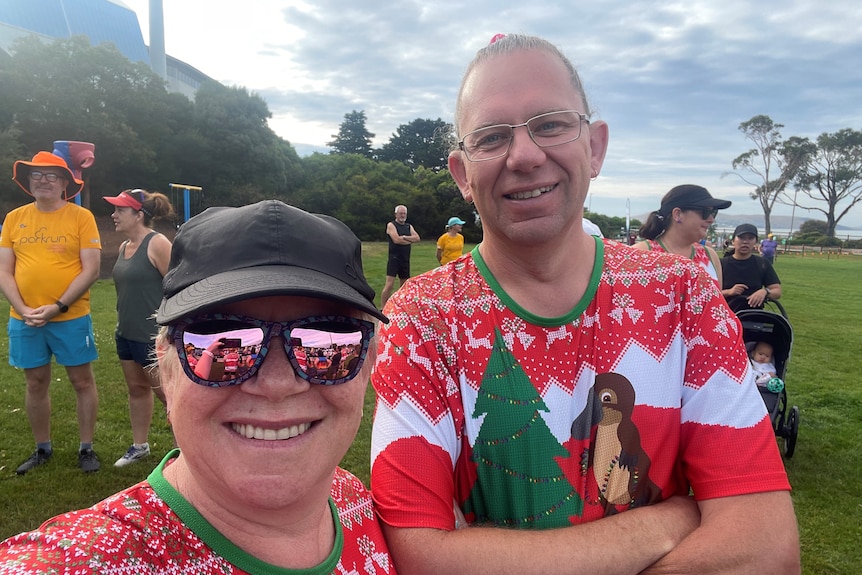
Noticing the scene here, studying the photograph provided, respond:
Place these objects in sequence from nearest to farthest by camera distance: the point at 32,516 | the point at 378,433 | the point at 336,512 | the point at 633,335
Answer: the point at 336,512 → the point at 378,433 → the point at 633,335 → the point at 32,516

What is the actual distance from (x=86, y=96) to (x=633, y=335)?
105 ft

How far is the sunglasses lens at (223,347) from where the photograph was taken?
1092 millimetres

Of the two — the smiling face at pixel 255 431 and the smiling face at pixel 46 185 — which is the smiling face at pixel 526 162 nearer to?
the smiling face at pixel 255 431

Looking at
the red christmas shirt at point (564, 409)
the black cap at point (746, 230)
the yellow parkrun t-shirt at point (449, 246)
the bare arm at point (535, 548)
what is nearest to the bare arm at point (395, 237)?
the yellow parkrun t-shirt at point (449, 246)

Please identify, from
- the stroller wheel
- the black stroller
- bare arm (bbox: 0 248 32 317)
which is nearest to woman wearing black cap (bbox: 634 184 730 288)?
the black stroller

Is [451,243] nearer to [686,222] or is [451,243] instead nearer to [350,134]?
[686,222]

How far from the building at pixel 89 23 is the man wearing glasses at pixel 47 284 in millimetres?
37412

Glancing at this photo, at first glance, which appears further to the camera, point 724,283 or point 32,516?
point 724,283

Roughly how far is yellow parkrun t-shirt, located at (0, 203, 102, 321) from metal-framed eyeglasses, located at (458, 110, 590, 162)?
A: 3.93 meters

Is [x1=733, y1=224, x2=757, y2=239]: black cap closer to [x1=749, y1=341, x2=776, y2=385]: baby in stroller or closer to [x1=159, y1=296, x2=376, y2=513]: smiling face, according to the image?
→ [x1=749, y1=341, x2=776, y2=385]: baby in stroller

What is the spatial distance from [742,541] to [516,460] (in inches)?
22.1

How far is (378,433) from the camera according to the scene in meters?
1.50

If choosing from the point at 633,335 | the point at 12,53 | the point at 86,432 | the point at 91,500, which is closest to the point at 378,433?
the point at 633,335

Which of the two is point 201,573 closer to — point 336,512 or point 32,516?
point 336,512
